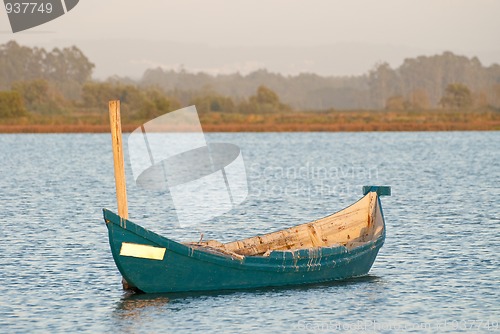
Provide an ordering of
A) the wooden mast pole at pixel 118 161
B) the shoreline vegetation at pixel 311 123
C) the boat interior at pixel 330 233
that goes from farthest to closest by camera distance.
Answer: the shoreline vegetation at pixel 311 123 → the boat interior at pixel 330 233 → the wooden mast pole at pixel 118 161

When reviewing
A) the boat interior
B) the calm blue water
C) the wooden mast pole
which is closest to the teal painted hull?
the calm blue water

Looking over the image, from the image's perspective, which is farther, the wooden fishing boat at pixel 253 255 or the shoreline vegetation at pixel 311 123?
the shoreline vegetation at pixel 311 123

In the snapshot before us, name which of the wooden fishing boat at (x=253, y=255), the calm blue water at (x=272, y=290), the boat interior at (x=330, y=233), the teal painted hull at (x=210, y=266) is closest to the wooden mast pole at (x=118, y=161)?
the wooden fishing boat at (x=253, y=255)

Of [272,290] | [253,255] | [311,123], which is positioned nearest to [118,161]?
[253,255]

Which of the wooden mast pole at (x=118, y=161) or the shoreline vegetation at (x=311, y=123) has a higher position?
the wooden mast pole at (x=118, y=161)

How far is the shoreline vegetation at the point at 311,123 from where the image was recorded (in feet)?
498

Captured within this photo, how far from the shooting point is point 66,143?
13162cm

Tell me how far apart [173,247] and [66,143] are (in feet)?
363

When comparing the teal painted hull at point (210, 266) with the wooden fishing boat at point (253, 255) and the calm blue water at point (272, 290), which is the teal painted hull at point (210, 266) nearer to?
the wooden fishing boat at point (253, 255)

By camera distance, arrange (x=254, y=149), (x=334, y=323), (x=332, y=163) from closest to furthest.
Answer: (x=334, y=323) < (x=332, y=163) < (x=254, y=149)

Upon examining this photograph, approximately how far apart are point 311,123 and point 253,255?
131 meters

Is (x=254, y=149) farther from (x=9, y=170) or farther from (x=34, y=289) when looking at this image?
(x=34, y=289)

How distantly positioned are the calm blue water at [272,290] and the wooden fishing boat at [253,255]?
0.36 meters

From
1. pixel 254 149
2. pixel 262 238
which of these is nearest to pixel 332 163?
pixel 254 149
